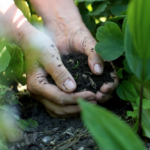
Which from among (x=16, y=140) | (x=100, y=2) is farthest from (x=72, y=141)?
(x=100, y=2)

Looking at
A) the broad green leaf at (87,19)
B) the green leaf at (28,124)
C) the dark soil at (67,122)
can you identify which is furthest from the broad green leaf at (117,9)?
the green leaf at (28,124)

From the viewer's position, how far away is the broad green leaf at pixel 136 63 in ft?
2.26

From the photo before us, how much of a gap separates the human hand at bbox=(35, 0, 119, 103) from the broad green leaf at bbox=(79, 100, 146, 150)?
696mm

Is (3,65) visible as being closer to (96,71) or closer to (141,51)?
(96,71)

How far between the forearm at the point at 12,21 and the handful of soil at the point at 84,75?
395 mm

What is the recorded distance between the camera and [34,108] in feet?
4.44

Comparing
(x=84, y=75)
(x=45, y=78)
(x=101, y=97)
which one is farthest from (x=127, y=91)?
(x=45, y=78)

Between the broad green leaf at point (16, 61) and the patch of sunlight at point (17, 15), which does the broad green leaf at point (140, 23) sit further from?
the patch of sunlight at point (17, 15)

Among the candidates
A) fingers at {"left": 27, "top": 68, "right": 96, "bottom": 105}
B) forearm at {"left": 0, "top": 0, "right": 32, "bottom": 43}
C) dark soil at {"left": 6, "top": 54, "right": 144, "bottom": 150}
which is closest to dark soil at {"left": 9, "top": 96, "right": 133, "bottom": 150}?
dark soil at {"left": 6, "top": 54, "right": 144, "bottom": 150}

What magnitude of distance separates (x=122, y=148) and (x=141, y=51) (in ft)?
0.98

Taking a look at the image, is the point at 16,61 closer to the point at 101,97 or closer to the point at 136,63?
the point at 101,97

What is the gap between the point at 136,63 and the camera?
0.70 m

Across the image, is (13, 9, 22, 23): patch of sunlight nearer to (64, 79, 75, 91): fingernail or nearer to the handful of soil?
the handful of soil

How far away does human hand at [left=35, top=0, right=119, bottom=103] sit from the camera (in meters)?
1.23
